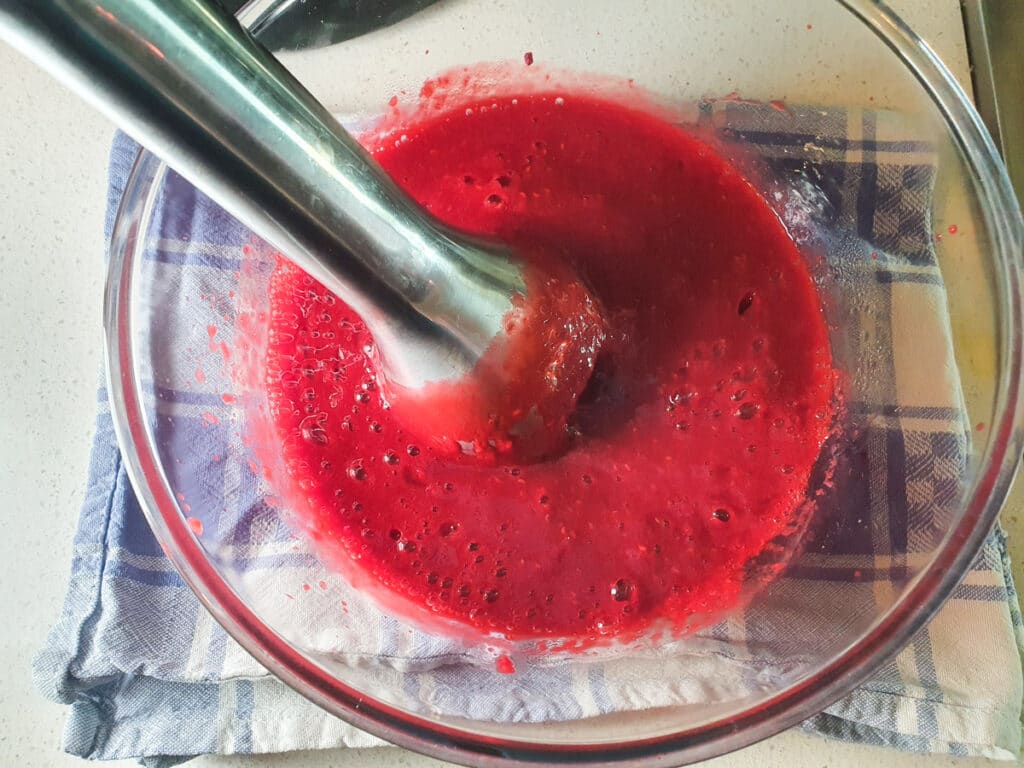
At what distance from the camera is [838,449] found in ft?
2.82

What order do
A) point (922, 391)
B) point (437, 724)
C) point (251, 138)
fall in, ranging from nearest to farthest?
point (251, 138)
point (437, 724)
point (922, 391)

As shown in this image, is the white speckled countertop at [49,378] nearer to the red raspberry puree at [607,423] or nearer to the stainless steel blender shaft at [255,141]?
the red raspberry puree at [607,423]

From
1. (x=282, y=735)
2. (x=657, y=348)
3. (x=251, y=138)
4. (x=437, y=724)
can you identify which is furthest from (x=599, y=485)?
(x=251, y=138)

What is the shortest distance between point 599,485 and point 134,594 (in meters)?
Result: 0.47

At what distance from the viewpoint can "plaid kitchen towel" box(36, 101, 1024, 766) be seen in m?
0.77

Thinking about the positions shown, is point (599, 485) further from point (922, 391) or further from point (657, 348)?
point (922, 391)

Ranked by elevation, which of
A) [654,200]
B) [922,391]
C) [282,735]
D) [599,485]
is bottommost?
[282,735]

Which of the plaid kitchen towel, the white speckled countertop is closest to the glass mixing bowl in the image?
Answer: the plaid kitchen towel

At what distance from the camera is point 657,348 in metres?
0.87

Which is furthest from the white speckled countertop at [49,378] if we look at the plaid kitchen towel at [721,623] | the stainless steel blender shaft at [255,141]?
the stainless steel blender shaft at [255,141]

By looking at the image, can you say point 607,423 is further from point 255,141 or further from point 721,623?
point 255,141

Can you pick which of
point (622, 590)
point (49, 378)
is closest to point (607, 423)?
point (622, 590)

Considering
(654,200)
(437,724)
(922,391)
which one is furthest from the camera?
(654,200)

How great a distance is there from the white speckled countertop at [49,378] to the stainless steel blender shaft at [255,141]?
0.51 m
